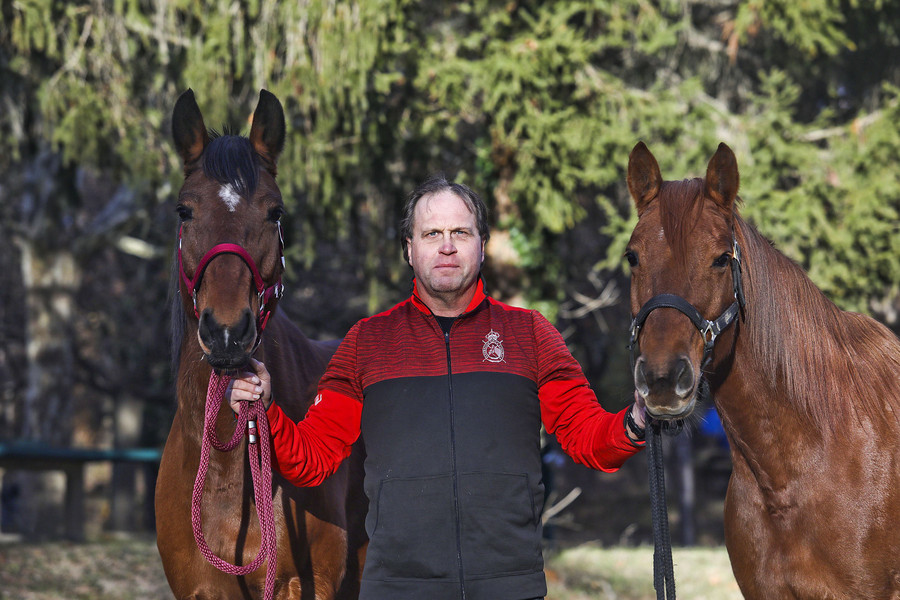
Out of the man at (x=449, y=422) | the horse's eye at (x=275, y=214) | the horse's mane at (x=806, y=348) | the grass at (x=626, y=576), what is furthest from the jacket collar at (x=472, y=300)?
the grass at (x=626, y=576)

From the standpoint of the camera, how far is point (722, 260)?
3.27 meters

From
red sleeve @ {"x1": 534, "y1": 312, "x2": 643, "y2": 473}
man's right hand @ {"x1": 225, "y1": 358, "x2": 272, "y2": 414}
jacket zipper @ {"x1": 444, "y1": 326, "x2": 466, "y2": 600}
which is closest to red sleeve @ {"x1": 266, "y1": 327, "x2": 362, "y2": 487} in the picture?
man's right hand @ {"x1": 225, "y1": 358, "x2": 272, "y2": 414}

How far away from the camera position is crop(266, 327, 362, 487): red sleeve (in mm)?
2994

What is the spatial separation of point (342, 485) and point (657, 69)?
27.4 feet

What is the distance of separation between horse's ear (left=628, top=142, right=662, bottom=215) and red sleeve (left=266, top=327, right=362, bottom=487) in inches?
47.6

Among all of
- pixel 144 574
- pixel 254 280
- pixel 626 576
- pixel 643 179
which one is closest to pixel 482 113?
pixel 626 576

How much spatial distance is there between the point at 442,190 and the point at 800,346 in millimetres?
1574

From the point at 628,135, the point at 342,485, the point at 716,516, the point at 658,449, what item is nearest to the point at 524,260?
the point at 628,135

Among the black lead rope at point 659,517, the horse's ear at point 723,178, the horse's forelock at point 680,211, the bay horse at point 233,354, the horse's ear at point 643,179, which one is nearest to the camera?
the black lead rope at point 659,517

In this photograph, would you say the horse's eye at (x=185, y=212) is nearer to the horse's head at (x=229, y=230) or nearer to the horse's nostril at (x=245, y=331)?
the horse's head at (x=229, y=230)

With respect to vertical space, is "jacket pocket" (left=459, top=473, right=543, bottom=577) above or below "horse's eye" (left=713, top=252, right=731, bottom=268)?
below

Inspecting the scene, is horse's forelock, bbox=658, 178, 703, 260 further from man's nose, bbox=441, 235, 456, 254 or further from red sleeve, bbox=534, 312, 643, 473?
man's nose, bbox=441, 235, 456, 254

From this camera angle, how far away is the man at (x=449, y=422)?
2.76 meters

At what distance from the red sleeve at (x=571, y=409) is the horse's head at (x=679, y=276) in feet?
0.61
